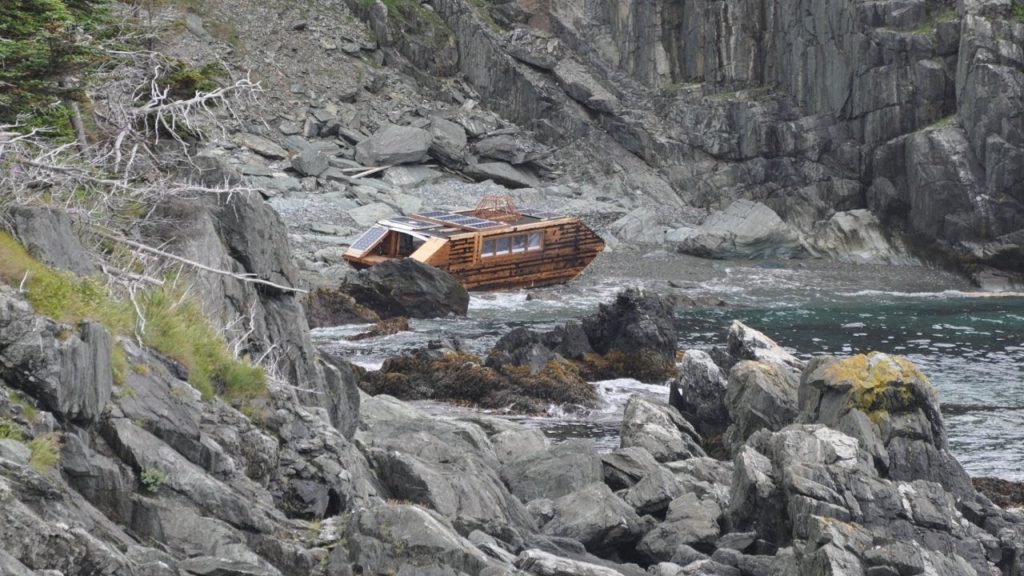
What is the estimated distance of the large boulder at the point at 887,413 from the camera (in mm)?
21031

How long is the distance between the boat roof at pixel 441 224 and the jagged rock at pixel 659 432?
82.1ft

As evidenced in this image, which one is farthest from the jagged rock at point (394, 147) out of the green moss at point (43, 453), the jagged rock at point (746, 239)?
the green moss at point (43, 453)

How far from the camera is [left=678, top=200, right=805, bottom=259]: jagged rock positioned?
60250mm

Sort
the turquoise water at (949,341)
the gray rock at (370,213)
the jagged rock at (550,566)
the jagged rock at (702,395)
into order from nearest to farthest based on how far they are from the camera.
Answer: the jagged rock at (550,566) → the jagged rock at (702,395) → the turquoise water at (949,341) → the gray rock at (370,213)

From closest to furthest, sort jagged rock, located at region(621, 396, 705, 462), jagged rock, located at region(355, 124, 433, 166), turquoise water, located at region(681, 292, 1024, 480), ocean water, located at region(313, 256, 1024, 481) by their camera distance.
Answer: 1. jagged rock, located at region(621, 396, 705, 462)
2. turquoise water, located at region(681, 292, 1024, 480)
3. ocean water, located at region(313, 256, 1024, 481)
4. jagged rock, located at region(355, 124, 433, 166)

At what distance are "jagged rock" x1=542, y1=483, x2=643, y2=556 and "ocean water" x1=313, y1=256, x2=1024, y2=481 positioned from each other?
881 cm

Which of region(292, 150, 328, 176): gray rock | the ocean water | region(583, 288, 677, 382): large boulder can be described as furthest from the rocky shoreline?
region(292, 150, 328, 176): gray rock

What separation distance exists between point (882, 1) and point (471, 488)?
52.2 m

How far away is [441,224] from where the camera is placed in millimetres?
53062

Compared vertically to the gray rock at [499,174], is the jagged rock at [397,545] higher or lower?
lower

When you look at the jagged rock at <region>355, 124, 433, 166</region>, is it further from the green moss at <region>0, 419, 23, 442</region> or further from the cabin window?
the green moss at <region>0, 419, 23, 442</region>

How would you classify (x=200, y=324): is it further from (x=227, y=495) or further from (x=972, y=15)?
(x=972, y=15)

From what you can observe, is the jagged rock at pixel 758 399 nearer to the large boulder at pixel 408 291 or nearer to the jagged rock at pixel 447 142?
the large boulder at pixel 408 291

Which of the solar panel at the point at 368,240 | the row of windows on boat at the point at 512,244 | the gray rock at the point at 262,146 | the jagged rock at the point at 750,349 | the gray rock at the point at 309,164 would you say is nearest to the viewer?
the jagged rock at the point at 750,349
